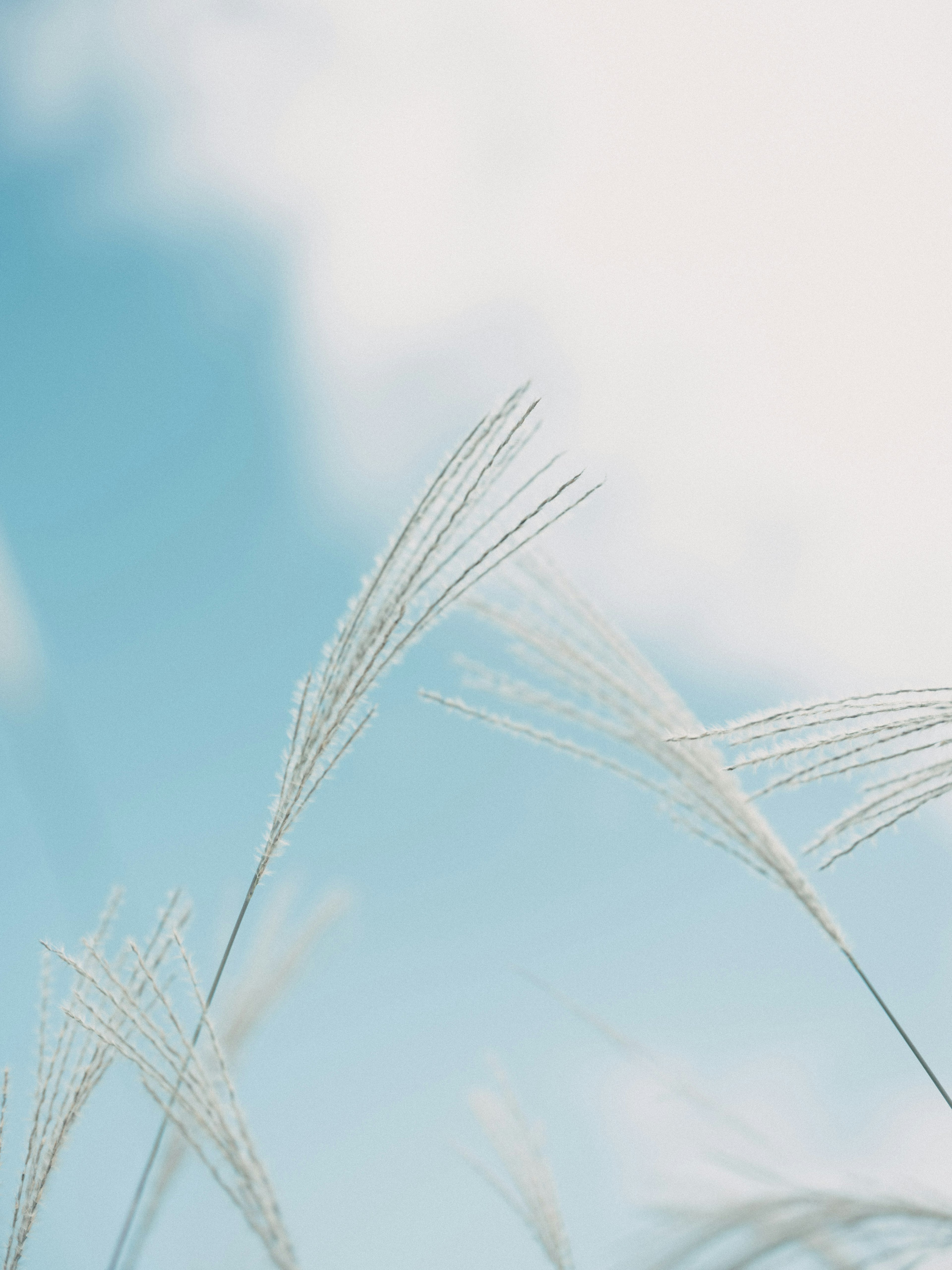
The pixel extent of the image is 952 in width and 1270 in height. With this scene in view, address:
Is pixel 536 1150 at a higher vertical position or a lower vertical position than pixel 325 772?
lower

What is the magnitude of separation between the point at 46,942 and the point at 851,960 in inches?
42.1

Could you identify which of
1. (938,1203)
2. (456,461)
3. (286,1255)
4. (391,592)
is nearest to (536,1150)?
(938,1203)

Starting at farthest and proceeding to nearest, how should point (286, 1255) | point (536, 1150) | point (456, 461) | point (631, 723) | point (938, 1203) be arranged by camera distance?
point (536, 1150), point (631, 723), point (456, 461), point (938, 1203), point (286, 1255)

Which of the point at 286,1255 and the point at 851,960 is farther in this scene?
the point at 851,960

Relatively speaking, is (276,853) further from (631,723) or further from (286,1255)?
(631,723)

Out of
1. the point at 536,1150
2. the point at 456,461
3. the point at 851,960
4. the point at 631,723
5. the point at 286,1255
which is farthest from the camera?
the point at 536,1150

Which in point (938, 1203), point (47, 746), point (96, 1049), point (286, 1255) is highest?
point (47, 746)

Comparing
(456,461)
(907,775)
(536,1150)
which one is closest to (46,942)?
(456,461)

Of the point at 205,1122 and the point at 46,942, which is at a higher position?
the point at 46,942

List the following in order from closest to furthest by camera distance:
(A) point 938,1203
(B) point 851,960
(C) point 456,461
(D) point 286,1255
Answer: (D) point 286,1255, (A) point 938,1203, (C) point 456,461, (B) point 851,960

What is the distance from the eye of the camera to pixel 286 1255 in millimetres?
767

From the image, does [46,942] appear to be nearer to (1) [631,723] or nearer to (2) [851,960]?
(1) [631,723]

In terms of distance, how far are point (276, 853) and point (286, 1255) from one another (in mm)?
406

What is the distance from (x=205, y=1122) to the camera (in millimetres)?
830
